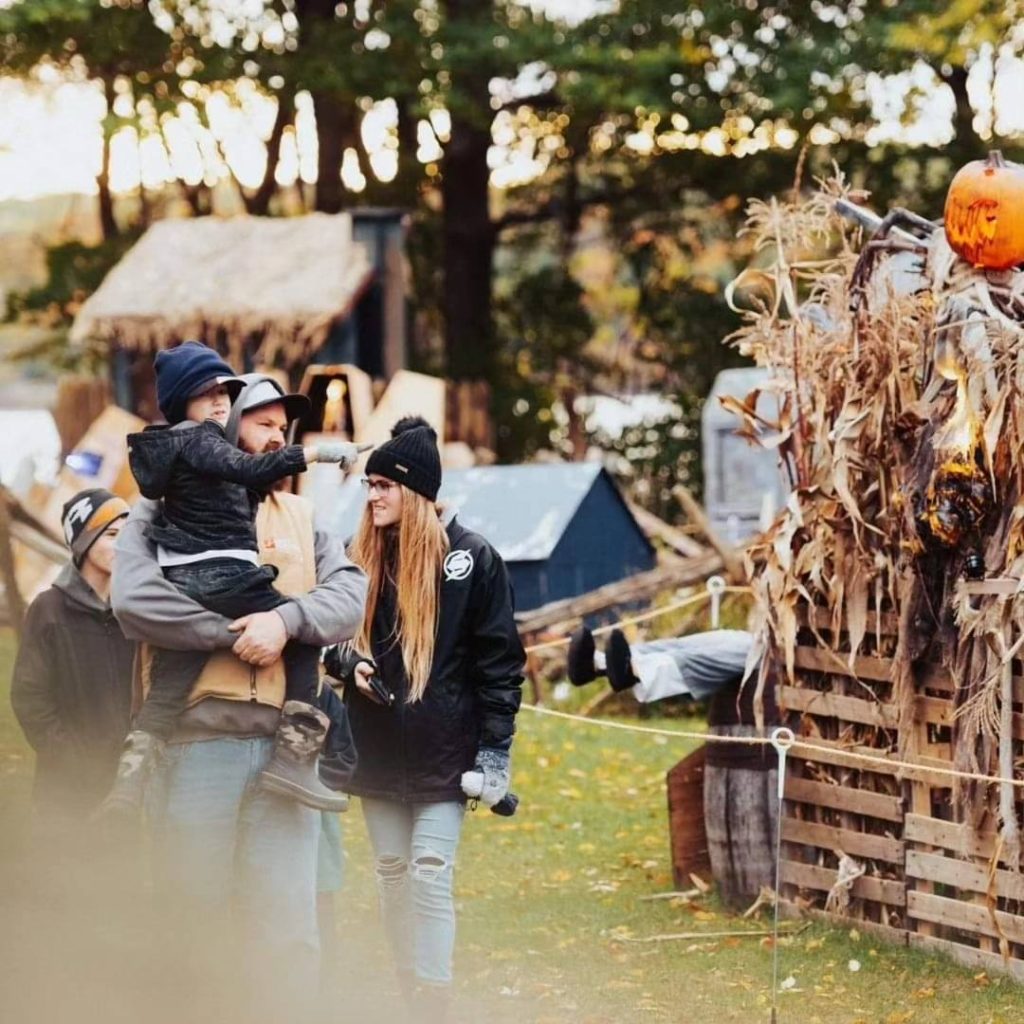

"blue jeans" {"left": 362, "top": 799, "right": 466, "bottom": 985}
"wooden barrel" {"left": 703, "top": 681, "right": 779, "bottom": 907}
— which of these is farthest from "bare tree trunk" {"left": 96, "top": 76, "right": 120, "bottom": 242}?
"blue jeans" {"left": 362, "top": 799, "right": 466, "bottom": 985}

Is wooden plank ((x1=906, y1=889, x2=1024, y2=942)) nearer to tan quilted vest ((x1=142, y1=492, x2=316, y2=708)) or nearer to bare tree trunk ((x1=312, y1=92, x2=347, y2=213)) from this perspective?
tan quilted vest ((x1=142, y1=492, x2=316, y2=708))

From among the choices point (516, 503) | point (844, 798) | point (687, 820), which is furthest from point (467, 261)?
point (844, 798)

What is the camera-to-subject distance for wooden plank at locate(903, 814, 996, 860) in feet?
23.6

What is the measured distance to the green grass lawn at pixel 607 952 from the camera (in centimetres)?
696

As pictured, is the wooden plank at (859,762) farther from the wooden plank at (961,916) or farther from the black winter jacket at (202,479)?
the black winter jacket at (202,479)

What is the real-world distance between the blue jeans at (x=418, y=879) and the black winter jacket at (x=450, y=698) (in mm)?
74

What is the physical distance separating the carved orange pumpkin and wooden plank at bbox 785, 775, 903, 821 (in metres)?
2.15

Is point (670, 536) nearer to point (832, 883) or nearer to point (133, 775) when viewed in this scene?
point (832, 883)

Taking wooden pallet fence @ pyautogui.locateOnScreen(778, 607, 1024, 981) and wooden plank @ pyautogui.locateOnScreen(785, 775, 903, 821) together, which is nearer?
wooden pallet fence @ pyautogui.locateOnScreen(778, 607, 1024, 981)

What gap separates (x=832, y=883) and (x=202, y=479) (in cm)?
365

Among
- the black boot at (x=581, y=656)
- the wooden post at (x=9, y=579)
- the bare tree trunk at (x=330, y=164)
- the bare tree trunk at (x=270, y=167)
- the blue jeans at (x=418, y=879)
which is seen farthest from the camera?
the bare tree trunk at (x=270, y=167)

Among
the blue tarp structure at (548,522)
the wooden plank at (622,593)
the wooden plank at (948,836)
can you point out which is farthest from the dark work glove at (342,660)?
the blue tarp structure at (548,522)

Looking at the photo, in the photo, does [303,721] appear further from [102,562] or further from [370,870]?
[370,870]

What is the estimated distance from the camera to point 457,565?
6.38 meters
